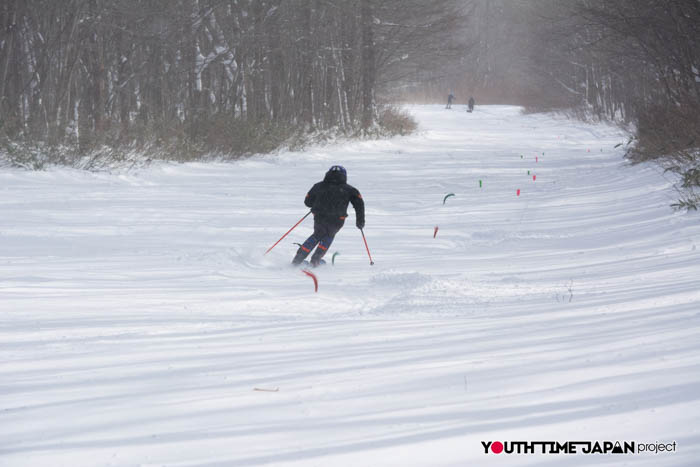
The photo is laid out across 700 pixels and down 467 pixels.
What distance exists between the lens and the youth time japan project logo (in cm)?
305

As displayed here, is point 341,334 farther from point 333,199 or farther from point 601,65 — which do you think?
point 601,65

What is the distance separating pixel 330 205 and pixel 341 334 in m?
3.53

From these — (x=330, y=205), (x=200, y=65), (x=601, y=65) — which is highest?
(x=601, y=65)

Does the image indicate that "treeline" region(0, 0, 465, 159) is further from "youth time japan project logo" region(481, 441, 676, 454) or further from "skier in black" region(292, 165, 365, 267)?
"youth time japan project logo" region(481, 441, 676, 454)

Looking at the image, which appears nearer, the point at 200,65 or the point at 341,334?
the point at 341,334

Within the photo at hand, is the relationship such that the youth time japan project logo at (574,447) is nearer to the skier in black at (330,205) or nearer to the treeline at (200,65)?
the skier in black at (330,205)

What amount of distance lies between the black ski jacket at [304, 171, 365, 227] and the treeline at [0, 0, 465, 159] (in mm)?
7684

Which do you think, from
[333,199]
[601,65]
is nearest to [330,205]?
[333,199]

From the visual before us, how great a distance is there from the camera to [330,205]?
28.4 feet

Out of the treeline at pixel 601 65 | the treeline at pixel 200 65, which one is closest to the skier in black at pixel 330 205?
the treeline at pixel 601 65

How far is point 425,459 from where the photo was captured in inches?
122

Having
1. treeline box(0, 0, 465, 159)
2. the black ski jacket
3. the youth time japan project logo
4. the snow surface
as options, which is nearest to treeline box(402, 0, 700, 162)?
the snow surface

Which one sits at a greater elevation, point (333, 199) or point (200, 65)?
point (200, 65)

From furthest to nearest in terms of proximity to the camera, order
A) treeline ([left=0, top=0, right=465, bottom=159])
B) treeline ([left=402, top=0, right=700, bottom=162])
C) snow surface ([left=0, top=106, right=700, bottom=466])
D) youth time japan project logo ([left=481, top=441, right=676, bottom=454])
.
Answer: treeline ([left=0, top=0, right=465, bottom=159]) → treeline ([left=402, top=0, right=700, bottom=162]) → snow surface ([left=0, top=106, right=700, bottom=466]) → youth time japan project logo ([left=481, top=441, right=676, bottom=454])
